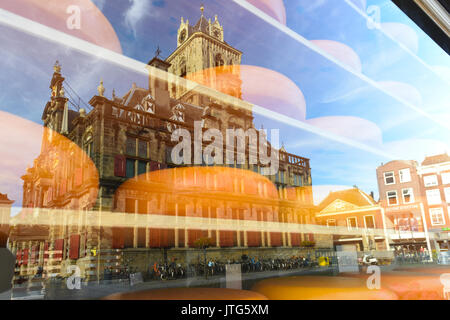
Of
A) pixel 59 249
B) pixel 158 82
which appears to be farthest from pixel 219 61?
pixel 59 249

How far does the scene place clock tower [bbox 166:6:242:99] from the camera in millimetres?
29698

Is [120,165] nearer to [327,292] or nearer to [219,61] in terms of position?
[327,292]

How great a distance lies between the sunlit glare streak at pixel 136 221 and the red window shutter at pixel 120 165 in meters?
1.89

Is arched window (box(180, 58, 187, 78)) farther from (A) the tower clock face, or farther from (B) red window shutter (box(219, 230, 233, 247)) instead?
(B) red window shutter (box(219, 230, 233, 247))

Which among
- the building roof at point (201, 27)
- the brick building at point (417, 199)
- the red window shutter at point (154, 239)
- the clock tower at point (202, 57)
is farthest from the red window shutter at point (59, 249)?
the building roof at point (201, 27)

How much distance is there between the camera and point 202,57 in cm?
2973

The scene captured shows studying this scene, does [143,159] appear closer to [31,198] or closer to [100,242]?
[100,242]

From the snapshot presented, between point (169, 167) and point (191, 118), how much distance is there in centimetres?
665

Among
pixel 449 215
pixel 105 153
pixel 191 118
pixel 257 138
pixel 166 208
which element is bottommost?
pixel 449 215

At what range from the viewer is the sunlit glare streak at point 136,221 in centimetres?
1369

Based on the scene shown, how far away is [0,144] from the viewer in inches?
256

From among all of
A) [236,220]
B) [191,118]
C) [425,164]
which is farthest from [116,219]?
[425,164]

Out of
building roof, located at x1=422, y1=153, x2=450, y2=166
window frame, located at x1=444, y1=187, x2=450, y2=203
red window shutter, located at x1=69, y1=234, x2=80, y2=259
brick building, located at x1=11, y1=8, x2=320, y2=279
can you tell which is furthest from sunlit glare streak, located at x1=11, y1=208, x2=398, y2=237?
building roof, located at x1=422, y1=153, x2=450, y2=166

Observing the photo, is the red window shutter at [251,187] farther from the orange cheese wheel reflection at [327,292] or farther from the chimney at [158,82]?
the orange cheese wheel reflection at [327,292]
